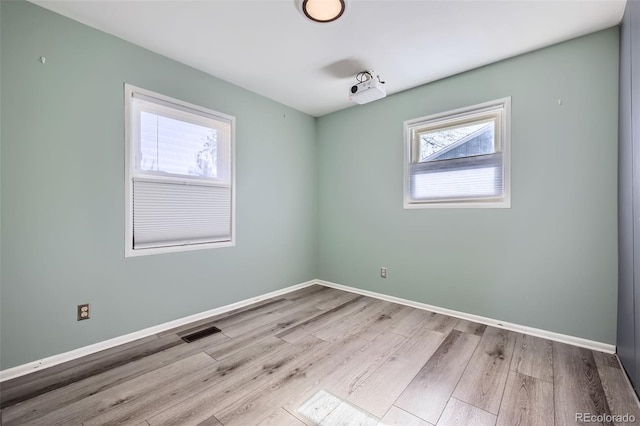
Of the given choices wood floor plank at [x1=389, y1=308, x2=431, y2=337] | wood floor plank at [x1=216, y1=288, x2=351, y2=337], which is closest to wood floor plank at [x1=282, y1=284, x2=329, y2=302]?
wood floor plank at [x1=216, y1=288, x2=351, y2=337]

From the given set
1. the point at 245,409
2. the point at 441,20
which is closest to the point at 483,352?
the point at 245,409

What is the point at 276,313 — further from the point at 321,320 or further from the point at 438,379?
the point at 438,379

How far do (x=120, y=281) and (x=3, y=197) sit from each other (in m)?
0.96

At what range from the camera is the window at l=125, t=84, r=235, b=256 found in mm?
2436

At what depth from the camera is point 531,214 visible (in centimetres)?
249

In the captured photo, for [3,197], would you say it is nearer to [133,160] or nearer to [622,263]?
[133,160]

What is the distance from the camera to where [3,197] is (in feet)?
5.96

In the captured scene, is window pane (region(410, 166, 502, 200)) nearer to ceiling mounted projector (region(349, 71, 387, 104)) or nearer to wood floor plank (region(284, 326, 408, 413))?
ceiling mounted projector (region(349, 71, 387, 104))

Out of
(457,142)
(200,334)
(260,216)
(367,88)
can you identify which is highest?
(367,88)

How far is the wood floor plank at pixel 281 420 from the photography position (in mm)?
1454

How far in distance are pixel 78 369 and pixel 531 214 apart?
155 inches

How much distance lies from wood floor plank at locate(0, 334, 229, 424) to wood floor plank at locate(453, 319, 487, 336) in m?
2.43

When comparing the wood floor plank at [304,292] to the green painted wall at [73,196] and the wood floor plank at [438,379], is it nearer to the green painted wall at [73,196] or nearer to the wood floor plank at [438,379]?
the green painted wall at [73,196]

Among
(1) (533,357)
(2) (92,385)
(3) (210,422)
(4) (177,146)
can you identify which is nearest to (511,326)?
(1) (533,357)
